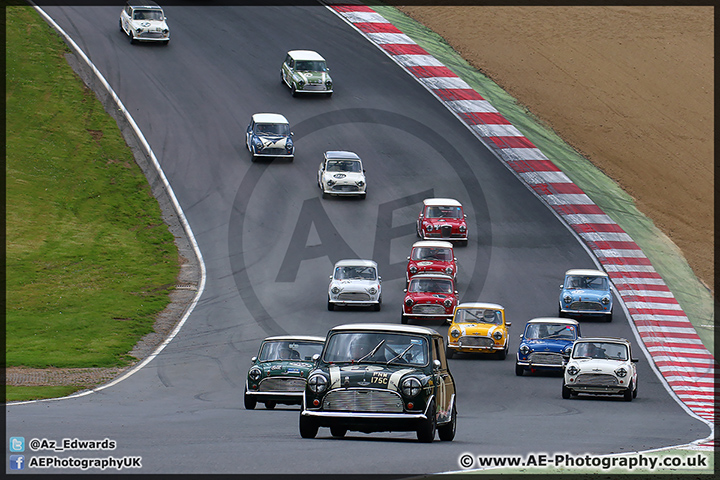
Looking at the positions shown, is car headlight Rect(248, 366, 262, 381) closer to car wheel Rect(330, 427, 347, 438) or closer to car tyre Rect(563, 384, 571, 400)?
car wheel Rect(330, 427, 347, 438)

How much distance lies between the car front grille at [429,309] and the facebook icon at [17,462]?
2008cm

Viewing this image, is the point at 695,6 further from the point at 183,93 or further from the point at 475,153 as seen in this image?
the point at 183,93

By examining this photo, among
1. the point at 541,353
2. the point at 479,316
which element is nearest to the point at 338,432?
the point at 541,353

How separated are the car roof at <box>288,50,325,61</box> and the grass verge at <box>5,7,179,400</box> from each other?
10.1 m

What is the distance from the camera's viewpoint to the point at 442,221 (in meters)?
41.0

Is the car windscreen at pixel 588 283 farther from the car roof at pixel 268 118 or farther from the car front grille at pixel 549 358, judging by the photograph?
the car roof at pixel 268 118

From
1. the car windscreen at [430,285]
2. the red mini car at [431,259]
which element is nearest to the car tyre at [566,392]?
the car windscreen at [430,285]

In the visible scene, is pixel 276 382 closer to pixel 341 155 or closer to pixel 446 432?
pixel 446 432

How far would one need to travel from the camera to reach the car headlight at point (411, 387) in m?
14.5

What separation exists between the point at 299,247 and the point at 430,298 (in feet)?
31.6

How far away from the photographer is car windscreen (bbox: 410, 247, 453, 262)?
121ft

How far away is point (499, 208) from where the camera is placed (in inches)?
1768

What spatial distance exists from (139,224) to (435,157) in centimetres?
1475

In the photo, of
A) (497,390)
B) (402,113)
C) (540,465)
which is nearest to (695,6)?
(402,113)
